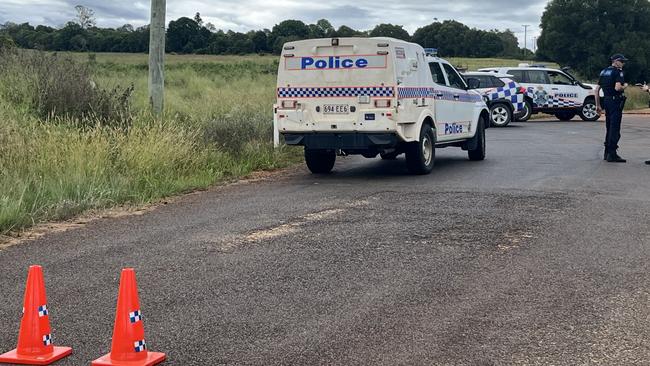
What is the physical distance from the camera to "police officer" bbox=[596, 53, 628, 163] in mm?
14328

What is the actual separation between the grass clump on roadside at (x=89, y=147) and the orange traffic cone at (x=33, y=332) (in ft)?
12.9

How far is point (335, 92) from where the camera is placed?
1186 centimetres

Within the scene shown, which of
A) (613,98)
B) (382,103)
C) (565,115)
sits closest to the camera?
(382,103)

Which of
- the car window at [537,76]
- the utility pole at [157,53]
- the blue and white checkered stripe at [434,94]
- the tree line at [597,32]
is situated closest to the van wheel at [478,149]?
the blue and white checkered stripe at [434,94]

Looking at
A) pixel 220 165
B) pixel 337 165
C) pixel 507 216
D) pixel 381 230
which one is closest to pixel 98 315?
pixel 381 230

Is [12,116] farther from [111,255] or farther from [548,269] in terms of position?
[548,269]

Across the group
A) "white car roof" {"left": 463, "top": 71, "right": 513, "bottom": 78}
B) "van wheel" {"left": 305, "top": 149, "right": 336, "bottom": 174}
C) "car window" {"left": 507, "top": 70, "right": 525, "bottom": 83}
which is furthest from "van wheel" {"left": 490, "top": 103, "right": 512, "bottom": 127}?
"van wheel" {"left": 305, "top": 149, "right": 336, "bottom": 174}

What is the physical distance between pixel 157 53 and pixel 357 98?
4588mm

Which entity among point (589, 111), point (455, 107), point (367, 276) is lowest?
point (367, 276)

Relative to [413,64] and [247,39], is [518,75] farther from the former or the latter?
[247,39]

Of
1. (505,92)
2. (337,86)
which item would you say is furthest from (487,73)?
(337,86)

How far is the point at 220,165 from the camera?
12977mm

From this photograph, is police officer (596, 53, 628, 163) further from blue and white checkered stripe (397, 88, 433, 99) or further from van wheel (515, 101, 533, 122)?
van wheel (515, 101, 533, 122)

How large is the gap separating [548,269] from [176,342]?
3.18 m
